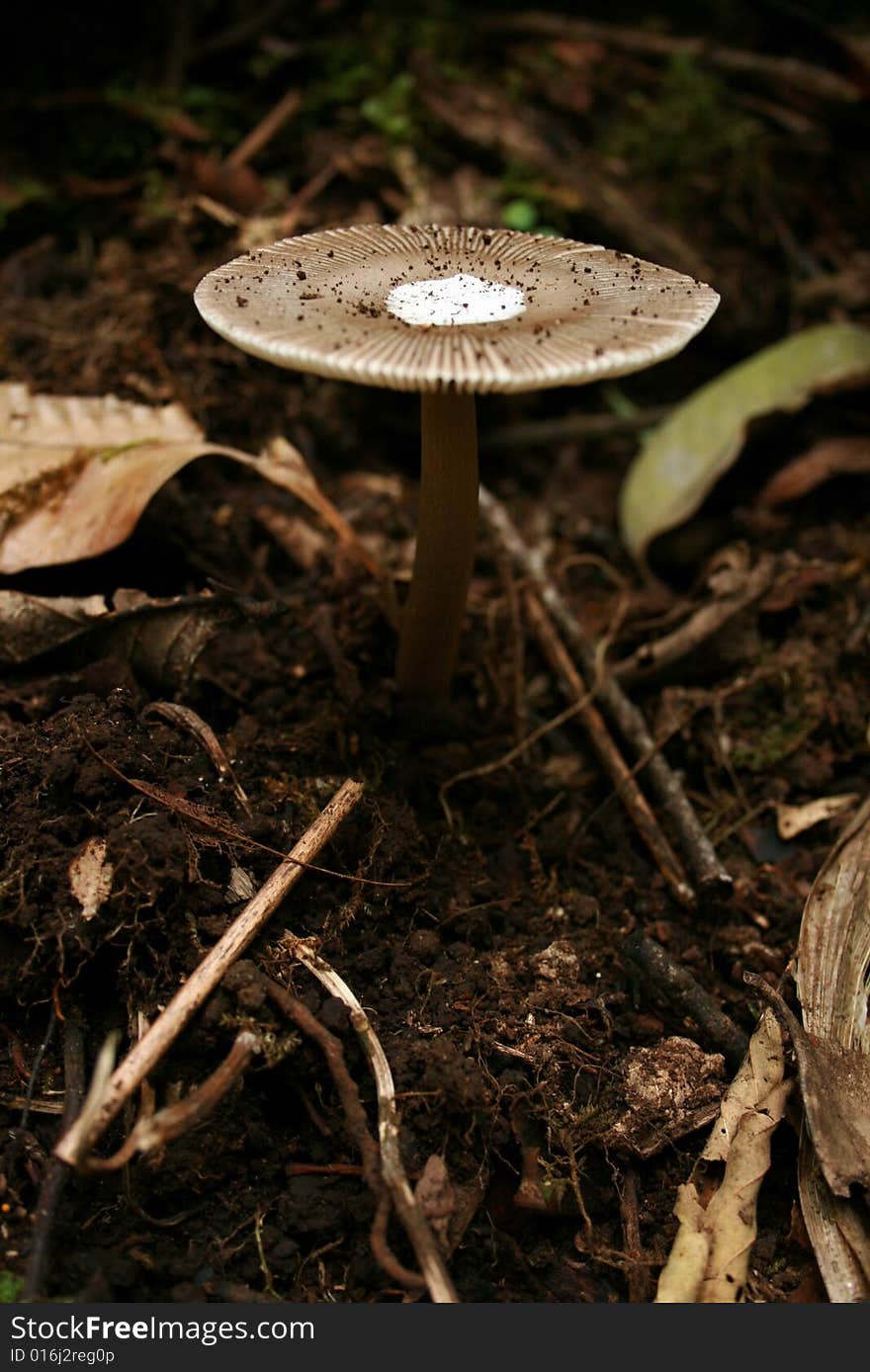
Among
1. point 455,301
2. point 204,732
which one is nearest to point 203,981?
point 204,732

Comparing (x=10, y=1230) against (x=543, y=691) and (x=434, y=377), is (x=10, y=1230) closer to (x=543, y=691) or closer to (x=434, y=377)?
(x=434, y=377)

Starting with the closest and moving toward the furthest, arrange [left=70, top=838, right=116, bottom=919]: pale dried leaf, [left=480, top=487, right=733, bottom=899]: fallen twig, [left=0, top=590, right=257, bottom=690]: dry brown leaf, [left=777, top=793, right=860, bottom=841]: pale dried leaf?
[left=70, top=838, right=116, bottom=919]: pale dried leaf, [left=0, top=590, right=257, bottom=690]: dry brown leaf, [left=480, top=487, right=733, bottom=899]: fallen twig, [left=777, top=793, right=860, bottom=841]: pale dried leaf

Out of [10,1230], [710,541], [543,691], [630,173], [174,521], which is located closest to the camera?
[10,1230]

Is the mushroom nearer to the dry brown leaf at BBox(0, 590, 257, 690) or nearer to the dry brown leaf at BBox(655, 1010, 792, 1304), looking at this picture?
the dry brown leaf at BBox(0, 590, 257, 690)

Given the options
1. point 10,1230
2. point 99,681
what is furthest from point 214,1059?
point 99,681

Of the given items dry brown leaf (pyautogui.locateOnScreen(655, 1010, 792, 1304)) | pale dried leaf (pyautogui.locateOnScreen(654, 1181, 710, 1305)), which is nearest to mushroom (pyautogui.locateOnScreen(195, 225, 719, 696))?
dry brown leaf (pyautogui.locateOnScreen(655, 1010, 792, 1304))

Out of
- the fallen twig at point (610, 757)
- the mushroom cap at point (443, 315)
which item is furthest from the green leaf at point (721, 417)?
the mushroom cap at point (443, 315)

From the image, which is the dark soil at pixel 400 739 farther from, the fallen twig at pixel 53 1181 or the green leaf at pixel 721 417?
the green leaf at pixel 721 417
